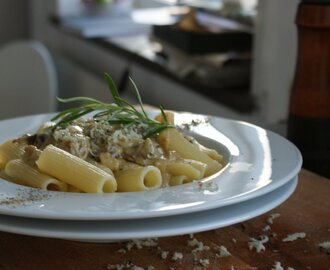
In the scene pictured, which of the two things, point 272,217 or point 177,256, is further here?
point 272,217

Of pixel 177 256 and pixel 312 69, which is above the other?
pixel 312 69

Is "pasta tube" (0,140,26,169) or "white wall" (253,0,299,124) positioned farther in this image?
"white wall" (253,0,299,124)

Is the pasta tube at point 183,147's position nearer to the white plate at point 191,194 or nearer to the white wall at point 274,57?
the white plate at point 191,194

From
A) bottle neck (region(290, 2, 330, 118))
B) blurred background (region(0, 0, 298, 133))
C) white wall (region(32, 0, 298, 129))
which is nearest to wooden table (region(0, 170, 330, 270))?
bottle neck (region(290, 2, 330, 118))

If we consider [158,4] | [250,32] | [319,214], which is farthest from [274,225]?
[158,4]

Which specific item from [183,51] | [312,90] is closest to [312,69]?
[312,90]

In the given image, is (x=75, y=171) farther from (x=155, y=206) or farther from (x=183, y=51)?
(x=183, y=51)

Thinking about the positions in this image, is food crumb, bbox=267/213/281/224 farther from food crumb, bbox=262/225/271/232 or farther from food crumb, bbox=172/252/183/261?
food crumb, bbox=172/252/183/261
